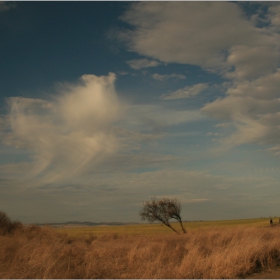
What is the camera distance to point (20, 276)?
10.4 m

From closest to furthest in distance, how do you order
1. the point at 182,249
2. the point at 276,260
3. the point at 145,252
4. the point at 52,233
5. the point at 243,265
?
the point at 243,265
the point at 276,260
the point at 145,252
the point at 182,249
the point at 52,233

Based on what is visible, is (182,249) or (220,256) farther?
(182,249)

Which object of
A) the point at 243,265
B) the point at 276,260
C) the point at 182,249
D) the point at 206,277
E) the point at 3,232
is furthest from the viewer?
the point at 3,232

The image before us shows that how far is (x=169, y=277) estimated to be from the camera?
421 inches

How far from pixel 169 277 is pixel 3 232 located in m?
27.3

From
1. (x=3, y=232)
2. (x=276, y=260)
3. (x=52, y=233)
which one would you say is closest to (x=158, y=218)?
(x=52, y=233)

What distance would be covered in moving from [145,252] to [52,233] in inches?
886

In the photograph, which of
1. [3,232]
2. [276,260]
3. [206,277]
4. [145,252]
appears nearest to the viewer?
[206,277]

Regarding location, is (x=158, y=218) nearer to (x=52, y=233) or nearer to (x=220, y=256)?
(x=52, y=233)

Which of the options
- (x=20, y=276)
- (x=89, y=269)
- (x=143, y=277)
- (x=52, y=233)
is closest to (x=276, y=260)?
(x=143, y=277)

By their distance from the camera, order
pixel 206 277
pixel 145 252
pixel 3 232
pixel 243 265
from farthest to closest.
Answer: pixel 3 232
pixel 145 252
pixel 243 265
pixel 206 277

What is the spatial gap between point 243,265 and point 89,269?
19.3 ft

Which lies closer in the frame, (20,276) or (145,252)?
(20,276)

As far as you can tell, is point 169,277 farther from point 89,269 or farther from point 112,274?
point 89,269
